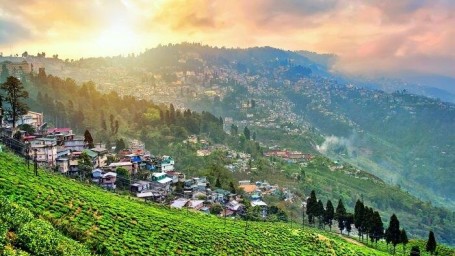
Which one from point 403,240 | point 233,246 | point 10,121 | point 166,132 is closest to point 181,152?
point 166,132

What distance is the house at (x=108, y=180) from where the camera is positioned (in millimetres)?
57500

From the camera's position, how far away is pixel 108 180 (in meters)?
58.2

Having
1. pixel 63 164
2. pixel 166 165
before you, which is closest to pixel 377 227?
pixel 166 165

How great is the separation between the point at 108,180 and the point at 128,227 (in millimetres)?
24139

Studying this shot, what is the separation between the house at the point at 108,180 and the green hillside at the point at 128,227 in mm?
11737

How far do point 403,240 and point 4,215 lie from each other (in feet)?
174

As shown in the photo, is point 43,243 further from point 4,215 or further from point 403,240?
point 403,240

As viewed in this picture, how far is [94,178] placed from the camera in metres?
58.2

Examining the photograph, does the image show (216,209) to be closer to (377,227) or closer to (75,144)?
(377,227)

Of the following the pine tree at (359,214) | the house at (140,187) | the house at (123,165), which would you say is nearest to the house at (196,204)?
the house at (140,187)

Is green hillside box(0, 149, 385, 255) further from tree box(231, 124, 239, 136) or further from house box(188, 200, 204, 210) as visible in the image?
tree box(231, 124, 239, 136)

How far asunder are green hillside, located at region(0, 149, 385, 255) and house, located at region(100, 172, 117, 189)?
11.7 meters

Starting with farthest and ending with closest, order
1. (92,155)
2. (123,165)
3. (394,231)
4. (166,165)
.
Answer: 1. (166,165)
2. (123,165)
3. (92,155)
4. (394,231)

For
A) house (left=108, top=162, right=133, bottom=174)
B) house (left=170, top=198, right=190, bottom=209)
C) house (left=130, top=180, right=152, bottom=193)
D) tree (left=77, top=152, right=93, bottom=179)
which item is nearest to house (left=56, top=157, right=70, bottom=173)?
tree (left=77, top=152, right=93, bottom=179)
